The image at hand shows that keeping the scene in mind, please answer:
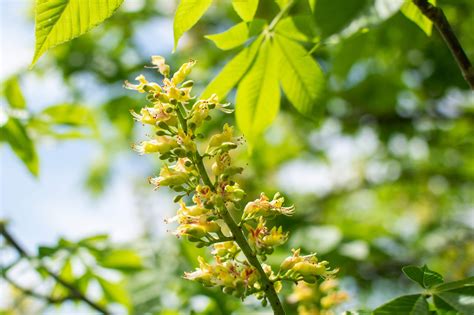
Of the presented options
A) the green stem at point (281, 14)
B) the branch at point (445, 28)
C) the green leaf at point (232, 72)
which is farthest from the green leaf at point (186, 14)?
the branch at point (445, 28)

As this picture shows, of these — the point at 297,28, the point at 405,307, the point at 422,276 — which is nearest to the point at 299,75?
the point at 297,28

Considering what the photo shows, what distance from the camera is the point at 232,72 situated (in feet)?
7.74

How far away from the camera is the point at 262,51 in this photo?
94.9 inches

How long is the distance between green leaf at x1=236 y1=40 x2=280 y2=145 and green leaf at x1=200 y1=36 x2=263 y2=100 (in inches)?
1.7

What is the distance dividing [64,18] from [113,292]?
84.2 inches

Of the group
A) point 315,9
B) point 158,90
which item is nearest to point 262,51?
point 158,90

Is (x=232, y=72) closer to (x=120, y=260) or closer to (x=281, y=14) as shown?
(x=281, y=14)

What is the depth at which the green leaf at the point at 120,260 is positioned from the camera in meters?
3.48

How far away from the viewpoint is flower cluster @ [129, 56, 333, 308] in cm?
176

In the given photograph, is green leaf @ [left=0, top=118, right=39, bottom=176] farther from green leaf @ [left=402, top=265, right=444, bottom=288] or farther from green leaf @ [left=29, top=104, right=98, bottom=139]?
green leaf @ [left=402, top=265, right=444, bottom=288]

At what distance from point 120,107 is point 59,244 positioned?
8.32 ft

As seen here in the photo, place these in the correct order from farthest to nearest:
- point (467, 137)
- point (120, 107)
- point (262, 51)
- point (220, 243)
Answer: point (120, 107) → point (467, 137) → point (262, 51) → point (220, 243)

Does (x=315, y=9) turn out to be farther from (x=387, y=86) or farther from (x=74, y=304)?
(x=387, y=86)

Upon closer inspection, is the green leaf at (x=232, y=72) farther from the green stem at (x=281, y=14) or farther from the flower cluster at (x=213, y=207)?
the flower cluster at (x=213, y=207)
